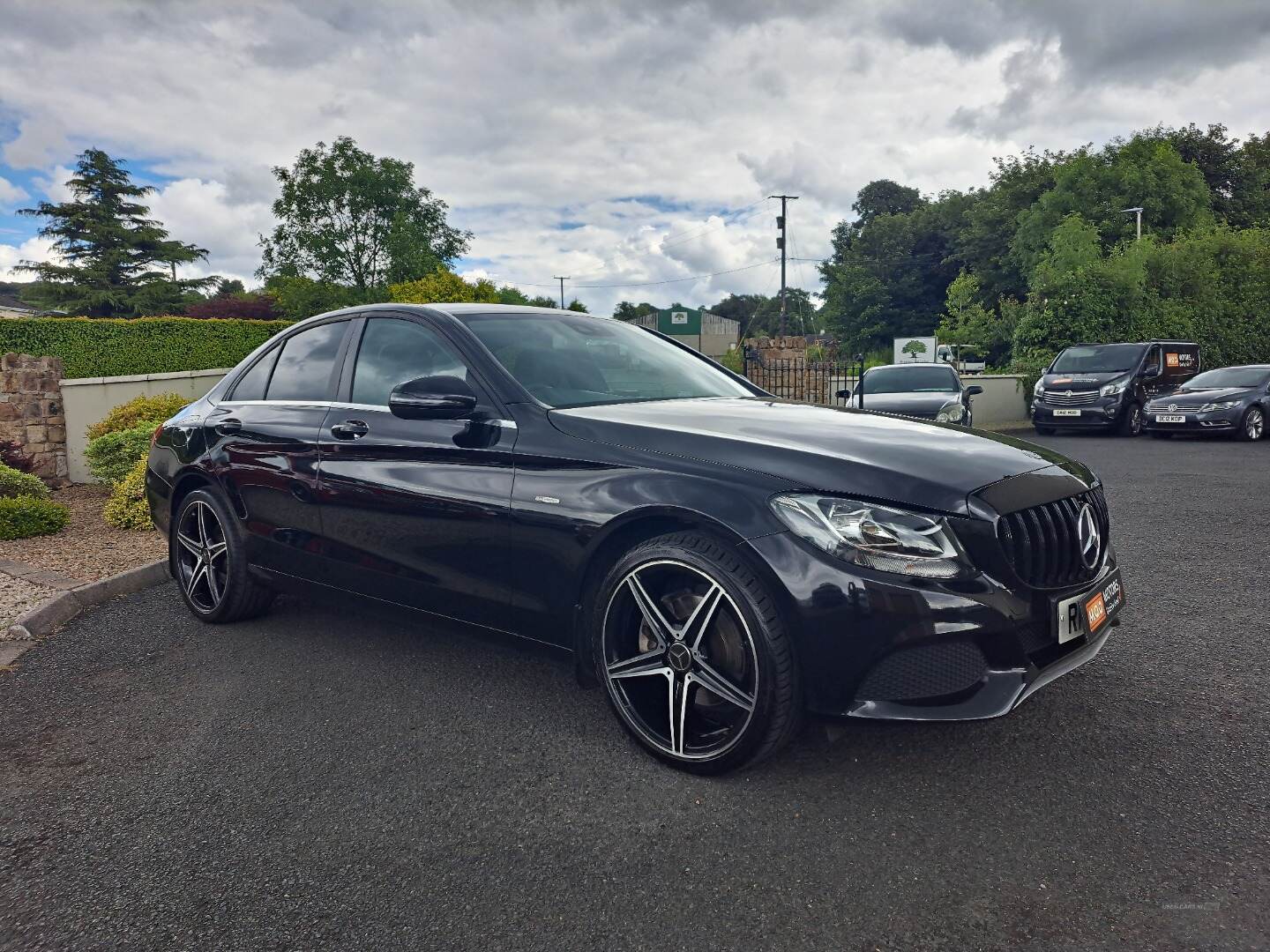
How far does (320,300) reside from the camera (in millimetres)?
54656

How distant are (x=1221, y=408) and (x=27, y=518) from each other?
17.1 metres

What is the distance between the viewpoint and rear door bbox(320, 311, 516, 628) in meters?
3.38

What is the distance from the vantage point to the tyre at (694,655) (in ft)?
8.89

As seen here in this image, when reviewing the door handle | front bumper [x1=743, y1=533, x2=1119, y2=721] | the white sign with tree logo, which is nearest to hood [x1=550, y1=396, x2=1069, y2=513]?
front bumper [x1=743, y1=533, x2=1119, y2=721]

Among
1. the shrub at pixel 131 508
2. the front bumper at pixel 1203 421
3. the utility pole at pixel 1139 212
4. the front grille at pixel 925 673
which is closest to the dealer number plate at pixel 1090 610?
the front grille at pixel 925 673

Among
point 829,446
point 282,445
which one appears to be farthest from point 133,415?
point 829,446

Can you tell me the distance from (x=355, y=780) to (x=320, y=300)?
55.8m

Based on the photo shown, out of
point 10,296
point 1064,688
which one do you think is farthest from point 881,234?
point 1064,688

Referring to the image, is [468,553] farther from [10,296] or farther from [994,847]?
[10,296]

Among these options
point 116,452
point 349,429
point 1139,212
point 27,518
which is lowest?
point 27,518

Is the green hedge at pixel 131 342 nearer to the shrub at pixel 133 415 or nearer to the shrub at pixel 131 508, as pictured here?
the shrub at pixel 133 415

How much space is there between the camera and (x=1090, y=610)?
116 inches

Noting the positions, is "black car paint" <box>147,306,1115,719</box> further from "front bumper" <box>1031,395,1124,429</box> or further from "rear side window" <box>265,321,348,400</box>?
"front bumper" <box>1031,395,1124,429</box>

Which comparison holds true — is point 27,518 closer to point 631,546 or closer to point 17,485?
point 17,485
